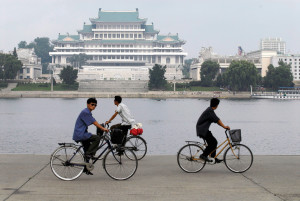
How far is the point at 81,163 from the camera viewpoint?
44.7 feet

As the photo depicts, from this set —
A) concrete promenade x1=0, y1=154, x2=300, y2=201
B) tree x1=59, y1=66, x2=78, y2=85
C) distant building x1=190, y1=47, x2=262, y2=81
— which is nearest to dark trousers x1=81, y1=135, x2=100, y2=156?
concrete promenade x1=0, y1=154, x2=300, y2=201

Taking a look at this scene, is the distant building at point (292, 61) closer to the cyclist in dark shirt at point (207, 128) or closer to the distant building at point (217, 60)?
the distant building at point (217, 60)

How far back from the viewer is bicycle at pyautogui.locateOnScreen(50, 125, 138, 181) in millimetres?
13414

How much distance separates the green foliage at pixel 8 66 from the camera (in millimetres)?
145125

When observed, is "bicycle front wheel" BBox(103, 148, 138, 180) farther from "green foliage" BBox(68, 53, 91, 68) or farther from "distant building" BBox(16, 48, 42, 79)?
"green foliage" BBox(68, 53, 91, 68)

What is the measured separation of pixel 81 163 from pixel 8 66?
138025 millimetres

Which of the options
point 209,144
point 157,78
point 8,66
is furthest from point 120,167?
point 8,66

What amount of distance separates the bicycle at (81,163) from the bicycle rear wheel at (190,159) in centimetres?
171

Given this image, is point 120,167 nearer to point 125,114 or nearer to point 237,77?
point 125,114

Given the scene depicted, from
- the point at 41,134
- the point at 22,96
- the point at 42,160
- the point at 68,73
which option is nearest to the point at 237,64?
the point at 68,73

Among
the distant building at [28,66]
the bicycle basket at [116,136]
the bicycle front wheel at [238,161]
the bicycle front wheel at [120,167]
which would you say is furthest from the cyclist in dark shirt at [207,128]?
the distant building at [28,66]

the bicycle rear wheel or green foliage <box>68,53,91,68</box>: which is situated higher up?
green foliage <box>68,53,91,68</box>

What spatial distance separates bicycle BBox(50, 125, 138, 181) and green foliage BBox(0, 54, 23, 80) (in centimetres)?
13638

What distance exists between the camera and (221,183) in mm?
13320
